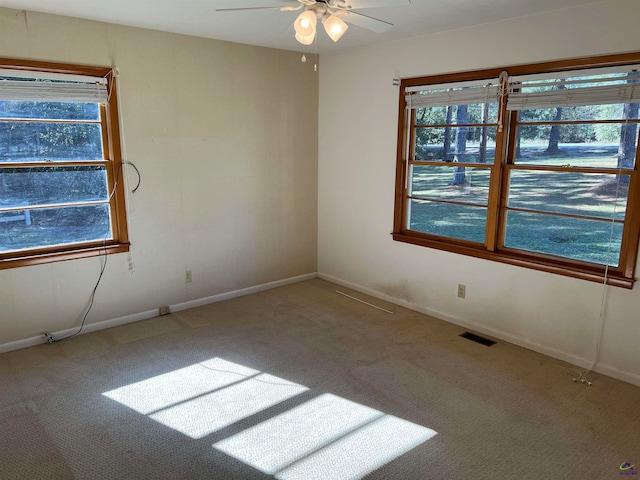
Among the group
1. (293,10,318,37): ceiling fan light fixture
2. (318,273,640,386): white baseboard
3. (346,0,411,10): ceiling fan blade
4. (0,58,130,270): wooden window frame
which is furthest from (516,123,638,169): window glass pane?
(0,58,130,270): wooden window frame

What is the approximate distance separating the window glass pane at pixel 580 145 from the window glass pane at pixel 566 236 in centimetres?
41

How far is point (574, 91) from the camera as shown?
3127 millimetres

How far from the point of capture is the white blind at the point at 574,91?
9.52ft

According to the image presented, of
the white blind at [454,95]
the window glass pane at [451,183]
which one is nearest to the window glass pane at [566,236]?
the window glass pane at [451,183]

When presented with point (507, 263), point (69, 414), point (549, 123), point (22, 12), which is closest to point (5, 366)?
point (69, 414)

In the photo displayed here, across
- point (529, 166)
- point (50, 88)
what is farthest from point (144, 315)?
point (529, 166)

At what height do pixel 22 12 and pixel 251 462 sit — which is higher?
pixel 22 12

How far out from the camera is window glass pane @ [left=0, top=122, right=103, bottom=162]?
3377mm

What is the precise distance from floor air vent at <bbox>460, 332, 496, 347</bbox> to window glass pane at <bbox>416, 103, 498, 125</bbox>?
175 cm

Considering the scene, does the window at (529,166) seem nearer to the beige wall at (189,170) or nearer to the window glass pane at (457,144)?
the window glass pane at (457,144)

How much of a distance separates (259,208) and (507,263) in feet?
8.01

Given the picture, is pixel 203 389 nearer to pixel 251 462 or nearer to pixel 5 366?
pixel 251 462

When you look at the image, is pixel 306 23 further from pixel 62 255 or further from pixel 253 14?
pixel 62 255

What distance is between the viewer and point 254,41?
13.9 ft
